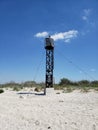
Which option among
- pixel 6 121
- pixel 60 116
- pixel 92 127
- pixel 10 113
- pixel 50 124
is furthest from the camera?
pixel 10 113

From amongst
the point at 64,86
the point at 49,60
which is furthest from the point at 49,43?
the point at 64,86

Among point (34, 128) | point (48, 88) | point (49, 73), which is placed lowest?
point (34, 128)

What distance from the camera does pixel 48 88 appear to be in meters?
20.2

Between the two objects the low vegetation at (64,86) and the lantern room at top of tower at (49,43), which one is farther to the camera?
the low vegetation at (64,86)

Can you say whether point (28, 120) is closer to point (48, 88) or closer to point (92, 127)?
point (92, 127)

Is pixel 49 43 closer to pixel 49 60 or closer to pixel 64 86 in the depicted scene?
pixel 49 60

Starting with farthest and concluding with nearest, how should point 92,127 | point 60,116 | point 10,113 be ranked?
point 10,113 < point 60,116 < point 92,127

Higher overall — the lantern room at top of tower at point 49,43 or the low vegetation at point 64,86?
the lantern room at top of tower at point 49,43

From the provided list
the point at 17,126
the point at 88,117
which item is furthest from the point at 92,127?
the point at 17,126

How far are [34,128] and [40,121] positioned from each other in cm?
85

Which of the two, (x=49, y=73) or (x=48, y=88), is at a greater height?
(x=49, y=73)

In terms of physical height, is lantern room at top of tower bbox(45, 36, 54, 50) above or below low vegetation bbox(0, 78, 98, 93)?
above

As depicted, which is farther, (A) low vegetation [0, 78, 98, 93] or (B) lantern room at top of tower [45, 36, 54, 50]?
Answer: (A) low vegetation [0, 78, 98, 93]

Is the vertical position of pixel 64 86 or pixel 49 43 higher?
pixel 49 43
